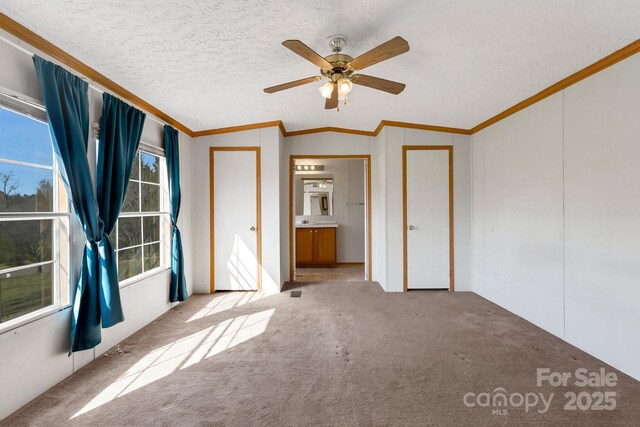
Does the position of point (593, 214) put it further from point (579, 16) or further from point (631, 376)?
point (579, 16)

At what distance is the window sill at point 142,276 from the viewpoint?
9.27ft

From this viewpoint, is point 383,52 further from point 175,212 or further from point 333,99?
point 175,212

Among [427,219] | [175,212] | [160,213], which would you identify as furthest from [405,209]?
[160,213]

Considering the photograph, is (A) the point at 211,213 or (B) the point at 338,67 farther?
(A) the point at 211,213

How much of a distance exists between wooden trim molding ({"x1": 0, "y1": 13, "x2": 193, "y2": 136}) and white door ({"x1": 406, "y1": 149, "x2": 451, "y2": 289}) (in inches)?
133

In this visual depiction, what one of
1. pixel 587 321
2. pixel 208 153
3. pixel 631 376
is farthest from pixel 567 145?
pixel 208 153

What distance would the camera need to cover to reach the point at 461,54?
7.82 ft

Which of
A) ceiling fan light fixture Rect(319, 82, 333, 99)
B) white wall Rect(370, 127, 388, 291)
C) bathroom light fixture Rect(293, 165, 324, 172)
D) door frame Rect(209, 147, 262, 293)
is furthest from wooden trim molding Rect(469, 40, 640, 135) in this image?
bathroom light fixture Rect(293, 165, 324, 172)

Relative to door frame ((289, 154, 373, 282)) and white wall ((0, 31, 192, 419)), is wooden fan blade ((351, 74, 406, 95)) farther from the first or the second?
door frame ((289, 154, 373, 282))

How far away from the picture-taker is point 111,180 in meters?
2.51

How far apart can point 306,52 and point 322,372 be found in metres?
2.22

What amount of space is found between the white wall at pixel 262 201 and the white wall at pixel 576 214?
2.89 metres

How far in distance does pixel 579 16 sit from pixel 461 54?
0.72m

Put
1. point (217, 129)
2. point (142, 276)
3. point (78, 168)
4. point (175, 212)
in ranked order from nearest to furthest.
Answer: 1. point (78, 168)
2. point (142, 276)
3. point (175, 212)
4. point (217, 129)
